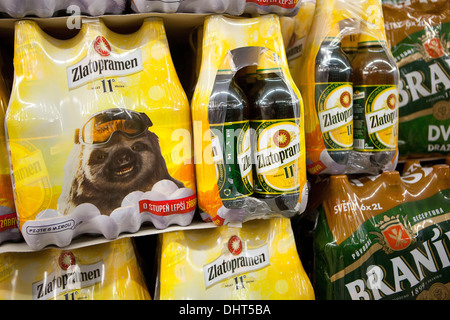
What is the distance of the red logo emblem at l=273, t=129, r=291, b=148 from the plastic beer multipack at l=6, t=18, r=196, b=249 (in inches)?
11.7

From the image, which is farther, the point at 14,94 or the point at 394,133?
the point at 394,133

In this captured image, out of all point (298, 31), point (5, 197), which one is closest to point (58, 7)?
point (5, 197)

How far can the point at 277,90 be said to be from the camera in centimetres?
117

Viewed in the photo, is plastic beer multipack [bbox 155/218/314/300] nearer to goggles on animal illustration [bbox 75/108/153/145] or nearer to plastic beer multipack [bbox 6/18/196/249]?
plastic beer multipack [bbox 6/18/196/249]

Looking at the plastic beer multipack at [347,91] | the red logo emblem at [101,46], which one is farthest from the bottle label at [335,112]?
the red logo emblem at [101,46]

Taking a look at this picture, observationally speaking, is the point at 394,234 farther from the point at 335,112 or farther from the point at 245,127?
the point at 245,127

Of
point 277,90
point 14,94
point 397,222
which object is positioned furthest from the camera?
point 397,222

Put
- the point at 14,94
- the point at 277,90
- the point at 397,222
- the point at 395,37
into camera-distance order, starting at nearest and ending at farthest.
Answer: the point at 14,94 → the point at 277,90 → the point at 397,222 → the point at 395,37

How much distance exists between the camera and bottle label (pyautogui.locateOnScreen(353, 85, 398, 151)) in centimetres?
138

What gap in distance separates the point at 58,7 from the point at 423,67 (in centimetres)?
158

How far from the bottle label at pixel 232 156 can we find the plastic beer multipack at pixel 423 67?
997 millimetres
